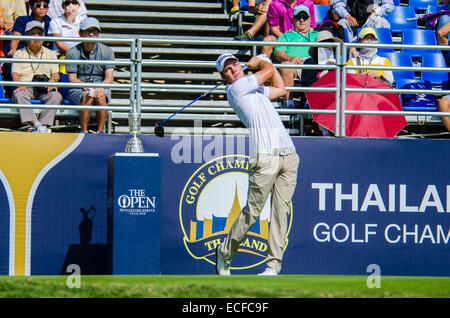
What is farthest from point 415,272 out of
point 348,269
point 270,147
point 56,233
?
point 56,233

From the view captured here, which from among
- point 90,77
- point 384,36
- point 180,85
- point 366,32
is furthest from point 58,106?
point 384,36

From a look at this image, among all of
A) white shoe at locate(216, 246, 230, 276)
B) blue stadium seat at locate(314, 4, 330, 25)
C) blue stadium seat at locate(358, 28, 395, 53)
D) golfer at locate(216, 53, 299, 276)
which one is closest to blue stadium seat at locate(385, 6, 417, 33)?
blue stadium seat at locate(314, 4, 330, 25)

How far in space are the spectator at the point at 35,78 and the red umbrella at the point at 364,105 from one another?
3.03m

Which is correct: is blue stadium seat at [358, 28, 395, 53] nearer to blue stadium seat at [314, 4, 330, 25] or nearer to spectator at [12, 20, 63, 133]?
blue stadium seat at [314, 4, 330, 25]

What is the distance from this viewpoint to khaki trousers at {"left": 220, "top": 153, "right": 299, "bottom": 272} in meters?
7.79

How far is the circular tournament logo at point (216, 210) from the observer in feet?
29.0

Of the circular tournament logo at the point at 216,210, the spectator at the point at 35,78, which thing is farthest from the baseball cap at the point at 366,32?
the spectator at the point at 35,78

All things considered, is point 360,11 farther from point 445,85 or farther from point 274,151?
point 274,151

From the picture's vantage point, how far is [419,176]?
909 centimetres

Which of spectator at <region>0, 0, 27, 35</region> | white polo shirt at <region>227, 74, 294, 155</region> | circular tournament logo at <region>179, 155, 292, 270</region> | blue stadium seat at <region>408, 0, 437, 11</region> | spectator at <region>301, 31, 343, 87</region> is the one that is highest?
blue stadium seat at <region>408, 0, 437, 11</region>

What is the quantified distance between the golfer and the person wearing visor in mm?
2263

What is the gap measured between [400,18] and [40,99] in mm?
6544
